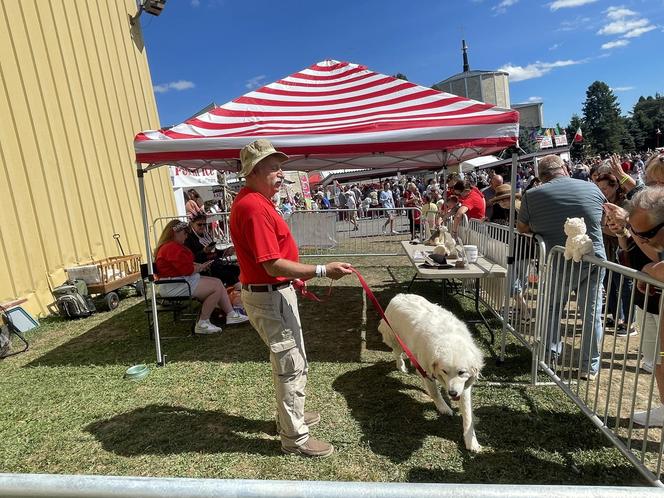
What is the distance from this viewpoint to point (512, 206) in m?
4.30

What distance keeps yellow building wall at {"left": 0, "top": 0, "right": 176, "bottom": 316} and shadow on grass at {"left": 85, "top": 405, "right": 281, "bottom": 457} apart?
473 centimetres

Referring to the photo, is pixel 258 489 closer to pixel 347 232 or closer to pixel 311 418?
pixel 311 418

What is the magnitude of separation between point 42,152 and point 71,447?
646cm

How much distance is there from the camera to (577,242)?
121 inches

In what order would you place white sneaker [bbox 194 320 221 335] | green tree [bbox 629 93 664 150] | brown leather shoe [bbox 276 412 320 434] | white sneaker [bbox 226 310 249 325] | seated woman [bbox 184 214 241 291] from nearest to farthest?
1. brown leather shoe [bbox 276 412 320 434]
2. white sneaker [bbox 194 320 221 335]
3. white sneaker [bbox 226 310 249 325]
4. seated woman [bbox 184 214 241 291]
5. green tree [bbox 629 93 664 150]

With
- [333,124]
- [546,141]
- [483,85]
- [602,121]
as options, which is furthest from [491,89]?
[333,124]

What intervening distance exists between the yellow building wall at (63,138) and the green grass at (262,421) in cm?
276

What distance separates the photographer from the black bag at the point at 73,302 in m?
7.18

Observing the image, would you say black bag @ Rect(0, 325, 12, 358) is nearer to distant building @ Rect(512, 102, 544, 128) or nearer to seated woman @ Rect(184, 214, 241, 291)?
seated woman @ Rect(184, 214, 241, 291)

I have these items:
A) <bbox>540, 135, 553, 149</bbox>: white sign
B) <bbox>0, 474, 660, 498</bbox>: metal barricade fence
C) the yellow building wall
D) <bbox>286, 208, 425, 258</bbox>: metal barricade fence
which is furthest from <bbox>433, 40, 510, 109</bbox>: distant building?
<bbox>0, 474, 660, 498</bbox>: metal barricade fence

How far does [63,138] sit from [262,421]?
7.72m

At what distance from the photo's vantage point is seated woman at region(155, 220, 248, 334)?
5.71 m

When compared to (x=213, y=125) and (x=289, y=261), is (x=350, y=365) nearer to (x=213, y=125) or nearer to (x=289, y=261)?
(x=289, y=261)

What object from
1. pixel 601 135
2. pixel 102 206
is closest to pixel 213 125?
pixel 102 206
